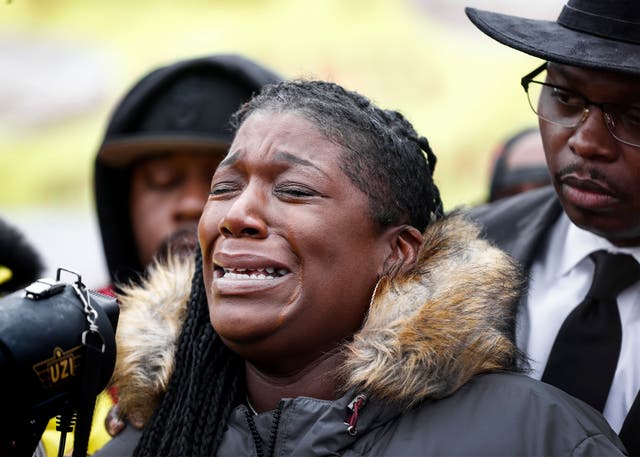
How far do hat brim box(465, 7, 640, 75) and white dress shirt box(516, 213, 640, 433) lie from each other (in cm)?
56

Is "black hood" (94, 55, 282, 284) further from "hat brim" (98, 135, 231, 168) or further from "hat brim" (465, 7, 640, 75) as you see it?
"hat brim" (465, 7, 640, 75)

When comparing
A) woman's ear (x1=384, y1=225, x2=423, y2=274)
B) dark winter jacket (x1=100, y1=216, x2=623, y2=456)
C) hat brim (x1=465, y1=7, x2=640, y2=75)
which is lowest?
dark winter jacket (x1=100, y1=216, x2=623, y2=456)

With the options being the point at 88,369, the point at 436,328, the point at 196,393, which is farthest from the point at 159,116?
the point at 88,369

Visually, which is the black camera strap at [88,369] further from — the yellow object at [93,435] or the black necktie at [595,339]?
the black necktie at [595,339]

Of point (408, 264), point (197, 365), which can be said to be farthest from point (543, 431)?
point (197, 365)

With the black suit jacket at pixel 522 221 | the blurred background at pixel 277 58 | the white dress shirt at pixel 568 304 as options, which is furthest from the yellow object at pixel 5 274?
the blurred background at pixel 277 58

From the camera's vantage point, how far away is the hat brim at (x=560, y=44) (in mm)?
2451

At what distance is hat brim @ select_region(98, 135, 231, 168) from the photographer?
11.9ft

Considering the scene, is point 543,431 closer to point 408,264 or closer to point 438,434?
point 438,434

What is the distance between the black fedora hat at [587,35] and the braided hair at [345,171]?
0.39 m

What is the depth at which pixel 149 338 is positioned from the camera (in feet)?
8.41

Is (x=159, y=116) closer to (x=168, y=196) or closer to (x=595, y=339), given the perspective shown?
(x=168, y=196)

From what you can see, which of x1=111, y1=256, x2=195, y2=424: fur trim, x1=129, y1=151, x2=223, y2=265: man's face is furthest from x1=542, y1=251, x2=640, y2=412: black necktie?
x1=129, y1=151, x2=223, y2=265: man's face

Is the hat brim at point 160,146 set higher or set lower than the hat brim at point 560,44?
lower
